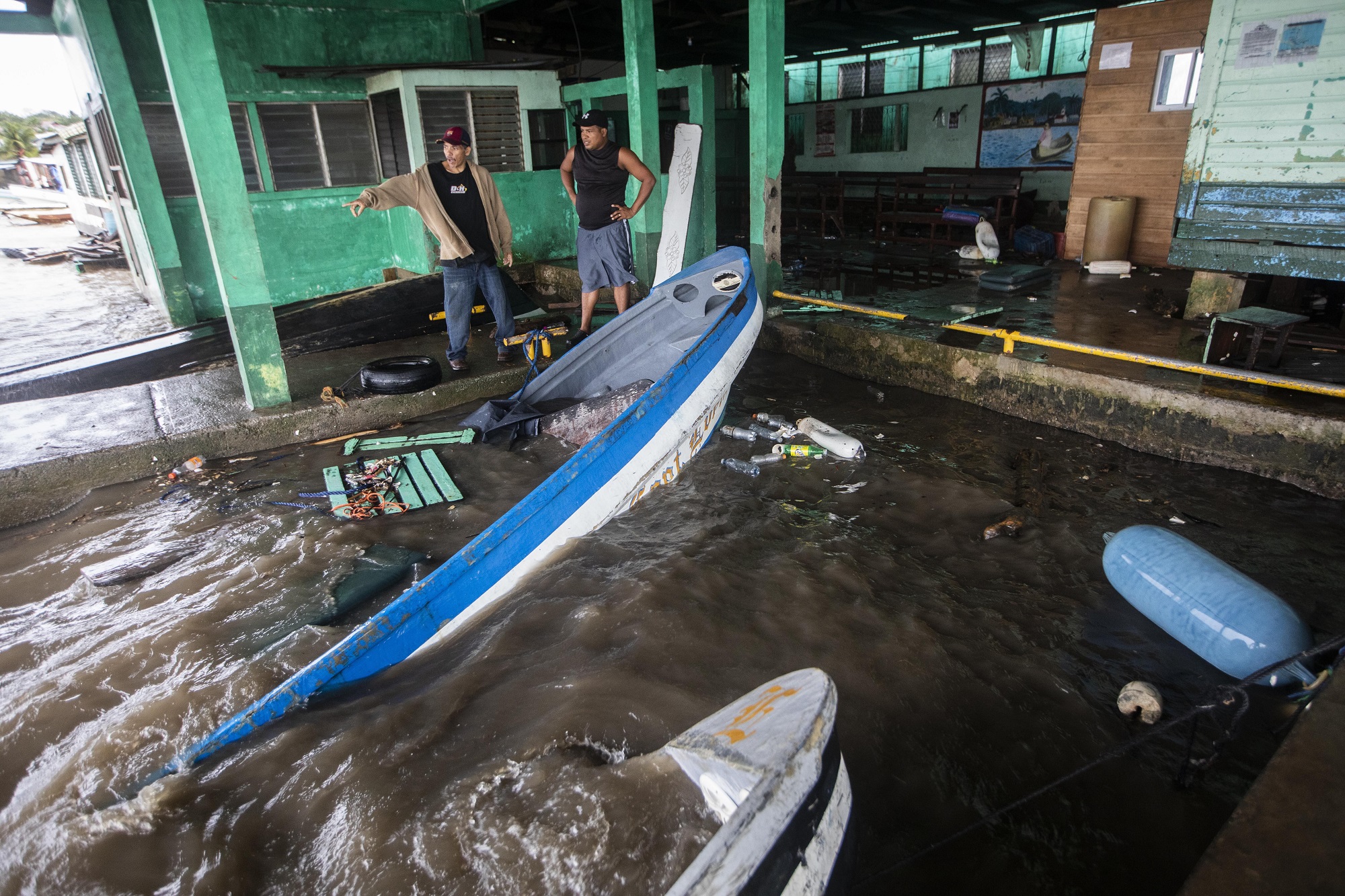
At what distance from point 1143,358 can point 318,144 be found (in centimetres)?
961

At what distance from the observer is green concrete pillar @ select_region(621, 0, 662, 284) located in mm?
7582

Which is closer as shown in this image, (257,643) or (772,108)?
(257,643)

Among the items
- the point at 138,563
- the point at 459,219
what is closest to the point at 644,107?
the point at 459,219

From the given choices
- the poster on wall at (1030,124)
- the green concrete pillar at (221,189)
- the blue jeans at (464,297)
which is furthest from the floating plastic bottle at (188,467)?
the poster on wall at (1030,124)

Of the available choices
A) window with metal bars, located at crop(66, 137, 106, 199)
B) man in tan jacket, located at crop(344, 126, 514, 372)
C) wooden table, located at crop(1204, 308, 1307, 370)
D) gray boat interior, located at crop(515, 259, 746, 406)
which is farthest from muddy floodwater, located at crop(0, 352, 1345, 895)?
window with metal bars, located at crop(66, 137, 106, 199)

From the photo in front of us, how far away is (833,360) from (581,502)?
4.03 m

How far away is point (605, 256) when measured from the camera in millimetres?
7020

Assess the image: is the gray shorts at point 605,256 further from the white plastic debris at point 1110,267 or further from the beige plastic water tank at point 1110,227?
the beige plastic water tank at point 1110,227

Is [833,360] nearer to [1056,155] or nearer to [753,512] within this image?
[753,512]

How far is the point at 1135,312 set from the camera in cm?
680

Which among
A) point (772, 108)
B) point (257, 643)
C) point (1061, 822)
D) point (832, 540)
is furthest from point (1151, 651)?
point (772, 108)

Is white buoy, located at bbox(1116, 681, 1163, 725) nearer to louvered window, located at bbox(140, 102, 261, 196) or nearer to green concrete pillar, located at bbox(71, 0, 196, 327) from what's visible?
louvered window, located at bbox(140, 102, 261, 196)

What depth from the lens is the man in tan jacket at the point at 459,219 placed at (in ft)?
19.1

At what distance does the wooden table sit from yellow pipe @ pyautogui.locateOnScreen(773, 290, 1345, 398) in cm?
14
